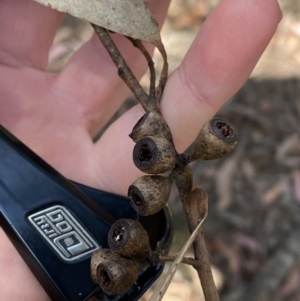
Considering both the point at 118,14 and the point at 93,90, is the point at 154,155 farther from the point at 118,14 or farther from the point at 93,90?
the point at 93,90

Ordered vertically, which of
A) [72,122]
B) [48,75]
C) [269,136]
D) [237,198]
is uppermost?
[48,75]

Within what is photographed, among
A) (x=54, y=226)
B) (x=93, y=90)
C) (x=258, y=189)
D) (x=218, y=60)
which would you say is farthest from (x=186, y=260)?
(x=258, y=189)

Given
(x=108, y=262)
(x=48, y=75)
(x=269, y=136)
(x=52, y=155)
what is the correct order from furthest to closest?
(x=269, y=136), (x=48, y=75), (x=52, y=155), (x=108, y=262)

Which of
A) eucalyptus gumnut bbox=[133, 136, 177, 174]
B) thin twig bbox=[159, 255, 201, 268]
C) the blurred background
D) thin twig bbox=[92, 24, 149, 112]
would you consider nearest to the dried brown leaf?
thin twig bbox=[92, 24, 149, 112]

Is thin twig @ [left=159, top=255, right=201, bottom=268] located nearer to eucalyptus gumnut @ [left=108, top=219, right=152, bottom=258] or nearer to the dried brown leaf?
eucalyptus gumnut @ [left=108, top=219, right=152, bottom=258]

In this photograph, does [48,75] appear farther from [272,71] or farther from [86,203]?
[272,71]

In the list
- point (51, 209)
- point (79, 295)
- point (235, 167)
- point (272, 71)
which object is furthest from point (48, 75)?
point (272, 71)

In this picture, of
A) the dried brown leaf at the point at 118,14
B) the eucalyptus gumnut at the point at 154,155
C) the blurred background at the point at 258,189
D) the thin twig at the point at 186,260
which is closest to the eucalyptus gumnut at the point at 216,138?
the eucalyptus gumnut at the point at 154,155
